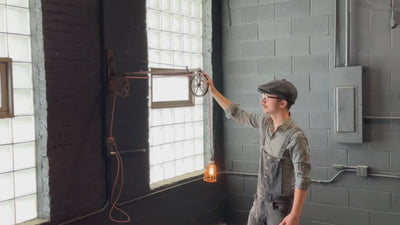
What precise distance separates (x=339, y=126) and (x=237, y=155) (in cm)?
107

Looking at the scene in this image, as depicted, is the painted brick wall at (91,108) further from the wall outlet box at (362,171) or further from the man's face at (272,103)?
the wall outlet box at (362,171)

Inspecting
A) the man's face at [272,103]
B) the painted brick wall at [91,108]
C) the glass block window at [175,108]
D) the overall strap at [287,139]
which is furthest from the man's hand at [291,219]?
the glass block window at [175,108]

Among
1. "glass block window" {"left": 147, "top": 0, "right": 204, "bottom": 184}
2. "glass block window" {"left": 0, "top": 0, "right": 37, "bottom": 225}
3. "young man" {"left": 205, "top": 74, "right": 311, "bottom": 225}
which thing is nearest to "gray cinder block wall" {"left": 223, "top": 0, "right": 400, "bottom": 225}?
"glass block window" {"left": 147, "top": 0, "right": 204, "bottom": 184}

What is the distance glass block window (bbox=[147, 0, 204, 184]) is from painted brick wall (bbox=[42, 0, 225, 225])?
0.85ft

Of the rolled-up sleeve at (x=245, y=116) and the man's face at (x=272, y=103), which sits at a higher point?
the man's face at (x=272, y=103)

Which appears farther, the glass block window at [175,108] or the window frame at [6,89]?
the glass block window at [175,108]

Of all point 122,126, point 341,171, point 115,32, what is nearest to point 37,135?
point 122,126

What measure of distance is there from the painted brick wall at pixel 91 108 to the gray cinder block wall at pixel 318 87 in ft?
4.00

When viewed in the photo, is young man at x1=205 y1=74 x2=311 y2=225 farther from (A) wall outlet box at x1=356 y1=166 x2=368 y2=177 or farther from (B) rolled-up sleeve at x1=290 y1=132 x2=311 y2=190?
(A) wall outlet box at x1=356 y1=166 x2=368 y2=177

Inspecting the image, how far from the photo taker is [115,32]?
3176mm

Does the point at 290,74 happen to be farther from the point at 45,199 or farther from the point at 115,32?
the point at 45,199

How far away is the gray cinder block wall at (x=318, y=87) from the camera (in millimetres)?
3709

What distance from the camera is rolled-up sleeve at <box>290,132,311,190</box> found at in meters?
2.59

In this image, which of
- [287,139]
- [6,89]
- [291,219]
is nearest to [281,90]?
[287,139]
